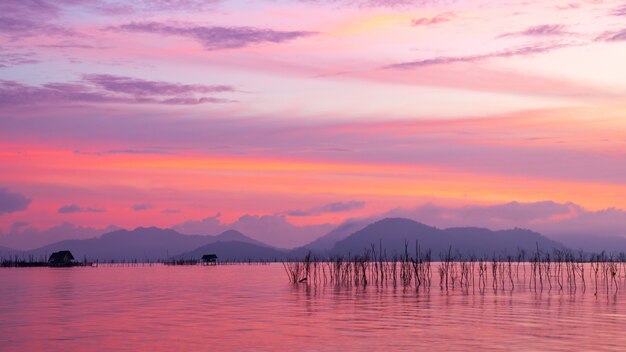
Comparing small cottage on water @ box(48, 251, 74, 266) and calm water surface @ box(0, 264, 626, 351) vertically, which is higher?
small cottage on water @ box(48, 251, 74, 266)

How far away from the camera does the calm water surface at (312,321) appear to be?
27250 millimetres

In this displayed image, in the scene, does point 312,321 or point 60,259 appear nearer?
point 312,321

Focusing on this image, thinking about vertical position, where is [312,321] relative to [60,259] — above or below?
below

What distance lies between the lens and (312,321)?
114 ft

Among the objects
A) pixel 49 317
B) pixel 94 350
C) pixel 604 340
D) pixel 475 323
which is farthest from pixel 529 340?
pixel 49 317

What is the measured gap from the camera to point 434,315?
3722 cm

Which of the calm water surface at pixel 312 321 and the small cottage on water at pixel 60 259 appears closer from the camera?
the calm water surface at pixel 312 321

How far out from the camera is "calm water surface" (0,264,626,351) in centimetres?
2725

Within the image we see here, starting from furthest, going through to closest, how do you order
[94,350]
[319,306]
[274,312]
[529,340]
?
[319,306], [274,312], [529,340], [94,350]

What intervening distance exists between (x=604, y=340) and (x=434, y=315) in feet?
34.0

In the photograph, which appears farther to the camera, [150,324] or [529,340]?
[150,324]

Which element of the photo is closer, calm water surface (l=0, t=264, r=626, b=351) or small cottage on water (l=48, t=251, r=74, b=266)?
calm water surface (l=0, t=264, r=626, b=351)

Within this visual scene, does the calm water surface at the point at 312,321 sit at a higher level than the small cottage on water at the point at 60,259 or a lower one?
lower

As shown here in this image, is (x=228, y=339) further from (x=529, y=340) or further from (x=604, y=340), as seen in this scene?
(x=604, y=340)
